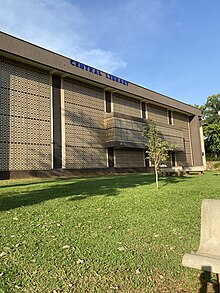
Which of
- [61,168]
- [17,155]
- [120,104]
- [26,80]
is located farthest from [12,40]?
[120,104]

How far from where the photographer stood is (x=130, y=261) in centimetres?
385

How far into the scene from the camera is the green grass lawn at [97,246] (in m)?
3.24

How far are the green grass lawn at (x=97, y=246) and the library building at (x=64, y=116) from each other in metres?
15.2

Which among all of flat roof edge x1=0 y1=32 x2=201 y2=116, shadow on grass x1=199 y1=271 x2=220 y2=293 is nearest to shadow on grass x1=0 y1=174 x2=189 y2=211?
shadow on grass x1=199 y1=271 x2=220 y2=293

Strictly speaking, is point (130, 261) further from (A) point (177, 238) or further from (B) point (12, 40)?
(B) point (12, 40)

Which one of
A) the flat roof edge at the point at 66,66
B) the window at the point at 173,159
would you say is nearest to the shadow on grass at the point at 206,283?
the flat roof edge at the point at 66,66

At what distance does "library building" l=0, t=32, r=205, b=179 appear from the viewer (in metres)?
21.6

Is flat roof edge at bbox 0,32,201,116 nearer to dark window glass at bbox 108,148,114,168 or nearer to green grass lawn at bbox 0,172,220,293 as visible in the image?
dark window glass at bbox 108,148,114,168

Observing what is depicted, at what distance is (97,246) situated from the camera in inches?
173

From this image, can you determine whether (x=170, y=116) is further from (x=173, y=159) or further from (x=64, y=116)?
(x=64, y=116)

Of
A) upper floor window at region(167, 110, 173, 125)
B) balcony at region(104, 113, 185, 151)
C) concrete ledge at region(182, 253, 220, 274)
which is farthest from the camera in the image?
upper floor window at region(167, 110, 173, 125)

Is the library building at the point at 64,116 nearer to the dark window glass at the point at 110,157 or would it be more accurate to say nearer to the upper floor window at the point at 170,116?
the dark window glass at the point at 110,157

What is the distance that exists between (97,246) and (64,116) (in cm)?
2186

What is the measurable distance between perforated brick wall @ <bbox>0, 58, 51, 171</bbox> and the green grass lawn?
1448cm
